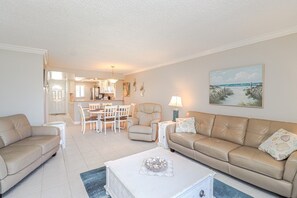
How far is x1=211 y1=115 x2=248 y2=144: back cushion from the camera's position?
8.74 feet

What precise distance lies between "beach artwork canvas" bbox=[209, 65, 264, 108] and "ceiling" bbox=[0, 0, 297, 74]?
0.57m

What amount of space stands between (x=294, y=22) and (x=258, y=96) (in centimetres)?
122

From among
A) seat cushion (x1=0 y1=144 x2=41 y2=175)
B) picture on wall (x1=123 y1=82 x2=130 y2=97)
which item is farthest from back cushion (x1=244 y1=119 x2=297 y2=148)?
picture on wall (x1=123 y1=82 x2=130 y2=97)

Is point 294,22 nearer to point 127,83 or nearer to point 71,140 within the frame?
point 71,140

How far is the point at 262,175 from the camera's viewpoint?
193 centimetres

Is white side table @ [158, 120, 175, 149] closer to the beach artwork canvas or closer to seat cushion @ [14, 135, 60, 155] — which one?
the beach artwork canvas

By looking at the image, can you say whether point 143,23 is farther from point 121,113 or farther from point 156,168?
point 121,113

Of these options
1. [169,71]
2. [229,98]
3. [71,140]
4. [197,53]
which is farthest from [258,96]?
[71,140]

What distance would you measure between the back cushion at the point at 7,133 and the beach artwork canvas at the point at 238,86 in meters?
4.02

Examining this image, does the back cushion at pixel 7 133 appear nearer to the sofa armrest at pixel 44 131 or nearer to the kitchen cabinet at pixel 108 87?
the sofa armrest at pixel 44 131

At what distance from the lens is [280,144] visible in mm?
2012

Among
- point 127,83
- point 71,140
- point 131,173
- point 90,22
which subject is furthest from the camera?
point 127,83

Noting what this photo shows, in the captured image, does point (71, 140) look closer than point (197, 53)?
No

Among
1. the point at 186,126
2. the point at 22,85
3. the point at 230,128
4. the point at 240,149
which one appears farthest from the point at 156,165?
the point at 22,85
